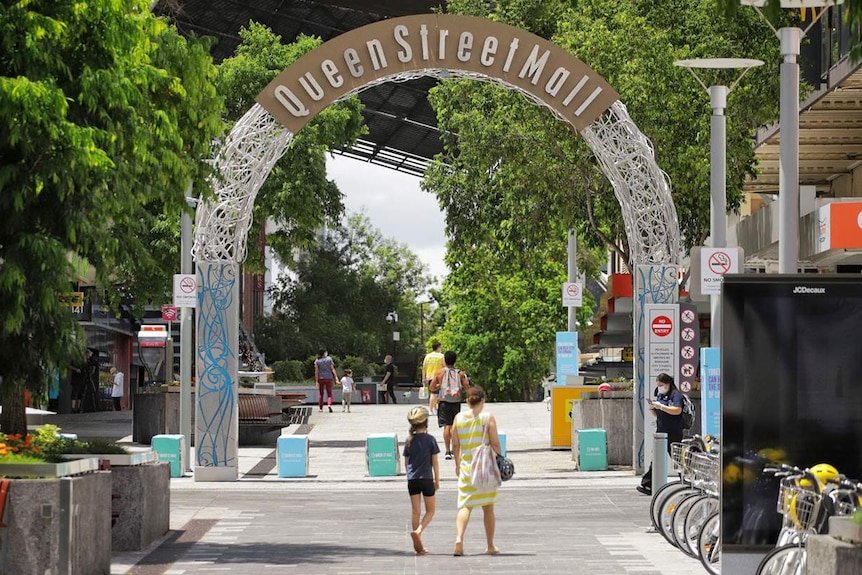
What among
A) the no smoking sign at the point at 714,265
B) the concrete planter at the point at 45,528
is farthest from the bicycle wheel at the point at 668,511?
the no smoking sign at the point at 714,265

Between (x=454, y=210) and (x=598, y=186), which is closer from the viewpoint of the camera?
(x=598, y=186)

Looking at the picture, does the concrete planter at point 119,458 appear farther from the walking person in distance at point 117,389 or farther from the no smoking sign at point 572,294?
the walking person in distance at point 117,389

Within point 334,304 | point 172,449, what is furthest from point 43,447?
point 334,304

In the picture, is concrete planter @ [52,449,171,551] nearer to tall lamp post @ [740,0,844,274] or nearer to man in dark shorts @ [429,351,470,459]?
tall lamp post @ [740,0,844,274]

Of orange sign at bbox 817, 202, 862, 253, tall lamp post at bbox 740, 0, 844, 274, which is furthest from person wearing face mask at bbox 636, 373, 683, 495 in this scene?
orange sign at bbox 817, 202, 862, 253

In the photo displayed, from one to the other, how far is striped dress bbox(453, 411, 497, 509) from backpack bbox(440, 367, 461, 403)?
10.8m

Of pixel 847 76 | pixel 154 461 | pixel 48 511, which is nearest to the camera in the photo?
pixel 48 511

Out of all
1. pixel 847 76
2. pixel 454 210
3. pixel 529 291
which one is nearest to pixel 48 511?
pixel 847 76

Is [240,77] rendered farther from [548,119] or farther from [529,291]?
[529,291]

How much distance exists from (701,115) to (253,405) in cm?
1086

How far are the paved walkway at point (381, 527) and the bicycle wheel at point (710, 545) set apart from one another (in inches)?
23.7

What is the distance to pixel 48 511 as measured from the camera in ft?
39.1

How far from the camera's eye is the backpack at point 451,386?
26328 mm

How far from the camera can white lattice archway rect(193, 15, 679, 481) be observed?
2441 centimetres
